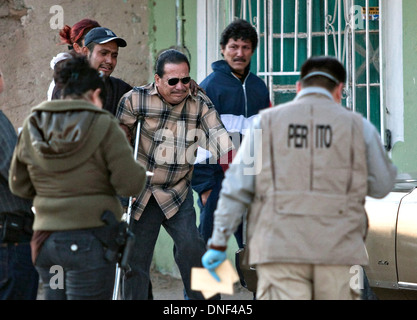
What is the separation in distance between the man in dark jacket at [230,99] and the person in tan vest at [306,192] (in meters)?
1.90

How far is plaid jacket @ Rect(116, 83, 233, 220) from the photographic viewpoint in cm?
554

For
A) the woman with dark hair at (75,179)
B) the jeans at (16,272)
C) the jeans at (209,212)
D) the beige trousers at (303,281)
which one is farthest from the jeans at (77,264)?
the jeans at (209,212)

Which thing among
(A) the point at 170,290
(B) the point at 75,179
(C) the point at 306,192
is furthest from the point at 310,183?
(A) the point at 170,290

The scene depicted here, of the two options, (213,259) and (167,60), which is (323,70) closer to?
(213,259)

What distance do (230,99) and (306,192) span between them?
85.1 inches

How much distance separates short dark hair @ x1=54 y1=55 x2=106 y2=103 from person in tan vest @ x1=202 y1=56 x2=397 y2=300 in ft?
2.76

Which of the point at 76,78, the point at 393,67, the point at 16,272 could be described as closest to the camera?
the point at 76,78

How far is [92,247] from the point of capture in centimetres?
416

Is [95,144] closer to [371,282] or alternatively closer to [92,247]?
[92,247]

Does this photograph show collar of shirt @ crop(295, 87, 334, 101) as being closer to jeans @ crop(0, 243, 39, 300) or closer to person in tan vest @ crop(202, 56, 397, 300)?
person in tan vest @ crop(202, 56, 397, 300)

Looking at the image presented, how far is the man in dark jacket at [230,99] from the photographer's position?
5988 mm

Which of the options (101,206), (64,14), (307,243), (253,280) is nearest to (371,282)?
(253,280)

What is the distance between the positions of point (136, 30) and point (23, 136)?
3.82m

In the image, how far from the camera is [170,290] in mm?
7648
